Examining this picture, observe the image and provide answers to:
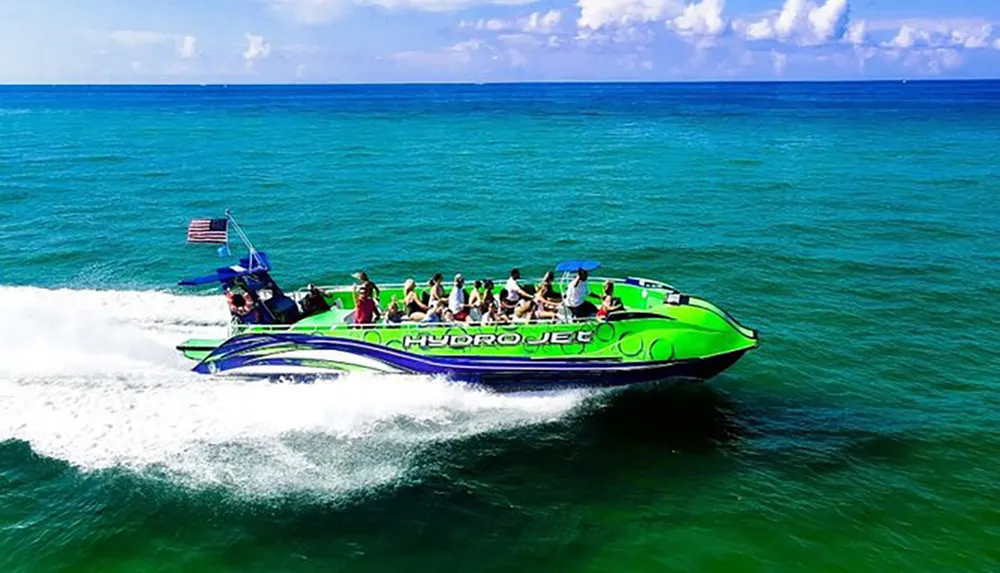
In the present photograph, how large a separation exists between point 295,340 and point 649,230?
61.7 ft

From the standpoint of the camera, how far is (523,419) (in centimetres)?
1574

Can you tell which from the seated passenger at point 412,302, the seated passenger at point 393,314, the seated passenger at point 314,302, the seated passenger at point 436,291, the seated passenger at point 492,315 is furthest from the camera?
the seated passenger at point 314,302

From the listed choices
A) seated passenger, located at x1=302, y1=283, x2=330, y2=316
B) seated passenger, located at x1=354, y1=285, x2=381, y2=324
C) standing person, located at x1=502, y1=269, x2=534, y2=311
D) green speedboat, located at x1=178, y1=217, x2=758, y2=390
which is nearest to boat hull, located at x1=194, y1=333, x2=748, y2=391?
green speedboat, located at x1=178, y1=217, x2=758, y2=390

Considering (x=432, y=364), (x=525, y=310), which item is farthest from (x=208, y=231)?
(x=525, y=310)

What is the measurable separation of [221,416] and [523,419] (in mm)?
6136

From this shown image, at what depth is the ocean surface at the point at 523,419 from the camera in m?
12.3

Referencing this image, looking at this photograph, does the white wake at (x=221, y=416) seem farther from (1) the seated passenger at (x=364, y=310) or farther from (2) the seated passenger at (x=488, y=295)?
(2) the seated passenger at (x=488, y=295)

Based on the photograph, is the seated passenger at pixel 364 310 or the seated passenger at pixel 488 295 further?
the seated passenger at pixel 488 295

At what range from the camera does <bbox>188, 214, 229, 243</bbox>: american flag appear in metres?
17.5

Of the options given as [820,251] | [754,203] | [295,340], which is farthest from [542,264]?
[754,203]

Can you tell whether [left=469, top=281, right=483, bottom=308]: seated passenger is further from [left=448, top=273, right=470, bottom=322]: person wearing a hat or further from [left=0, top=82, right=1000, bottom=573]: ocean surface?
[left=0, top=82, right=1000, bottom=573]: ocean surface

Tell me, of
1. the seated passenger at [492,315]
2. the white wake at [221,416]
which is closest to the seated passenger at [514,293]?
the seated passenger at [492,315]

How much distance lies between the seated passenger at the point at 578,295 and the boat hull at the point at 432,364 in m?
1.52

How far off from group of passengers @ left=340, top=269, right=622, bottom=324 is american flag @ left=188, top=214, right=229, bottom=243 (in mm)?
3348
